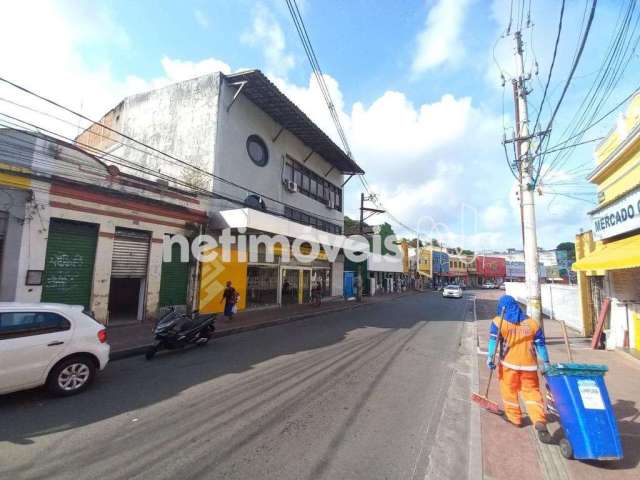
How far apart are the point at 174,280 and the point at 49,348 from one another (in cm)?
805

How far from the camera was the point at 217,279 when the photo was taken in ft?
47.0

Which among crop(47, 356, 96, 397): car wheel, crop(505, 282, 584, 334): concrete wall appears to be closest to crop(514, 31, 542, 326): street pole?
crop(505, 282, 584, 334): concrete wall

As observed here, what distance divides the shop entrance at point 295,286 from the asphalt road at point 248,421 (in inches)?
445

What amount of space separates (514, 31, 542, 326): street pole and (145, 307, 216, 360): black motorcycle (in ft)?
26.8

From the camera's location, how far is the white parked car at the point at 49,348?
187 inches

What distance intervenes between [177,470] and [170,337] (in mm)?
5326

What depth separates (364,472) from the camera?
133 inches

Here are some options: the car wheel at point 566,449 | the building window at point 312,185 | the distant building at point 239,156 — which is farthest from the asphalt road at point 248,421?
the building window at point 312,185

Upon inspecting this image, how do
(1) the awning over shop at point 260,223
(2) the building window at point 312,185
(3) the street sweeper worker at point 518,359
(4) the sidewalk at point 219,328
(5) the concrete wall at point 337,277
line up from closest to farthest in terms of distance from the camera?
(3) the street sweeper worker at point 518,359 < (4) the sidewalk at point 219,328 < (1) the awning over shop at point 260,223 < (2) the building window at point 312,185 < (5) the concrete wall at point 337,277

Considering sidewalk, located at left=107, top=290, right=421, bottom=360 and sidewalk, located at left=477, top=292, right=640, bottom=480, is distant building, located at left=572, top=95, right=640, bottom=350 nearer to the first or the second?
sidewalk, located at left=477, top=292, right=640, bottom=480

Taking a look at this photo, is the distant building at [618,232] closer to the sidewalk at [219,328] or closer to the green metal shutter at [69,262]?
the sidewalk at [219,328]

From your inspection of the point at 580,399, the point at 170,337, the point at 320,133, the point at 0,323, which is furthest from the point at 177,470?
the point at 320,133

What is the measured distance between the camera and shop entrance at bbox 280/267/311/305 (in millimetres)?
19312

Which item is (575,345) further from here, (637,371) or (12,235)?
(12,235)
